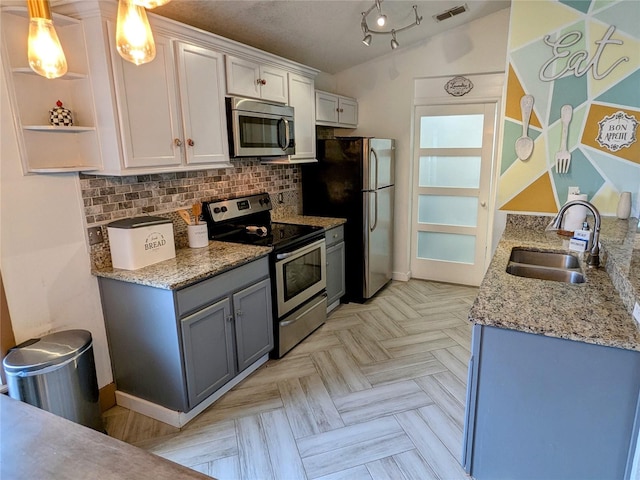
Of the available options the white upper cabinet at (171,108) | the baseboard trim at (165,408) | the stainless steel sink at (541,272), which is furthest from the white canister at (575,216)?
the baseboard trim at (165,408)

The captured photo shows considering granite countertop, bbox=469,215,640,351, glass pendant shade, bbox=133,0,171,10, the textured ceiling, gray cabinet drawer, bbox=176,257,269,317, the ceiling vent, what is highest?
the ceiling vent

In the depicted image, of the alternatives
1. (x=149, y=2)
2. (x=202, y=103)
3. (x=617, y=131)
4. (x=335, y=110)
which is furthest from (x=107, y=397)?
(x=617, y=131)

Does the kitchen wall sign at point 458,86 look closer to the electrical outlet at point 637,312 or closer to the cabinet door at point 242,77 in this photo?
the cabinet door at point 242,77

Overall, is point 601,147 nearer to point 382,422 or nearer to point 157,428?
point 382,422

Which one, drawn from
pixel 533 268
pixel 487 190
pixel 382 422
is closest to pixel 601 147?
pixel 533 268

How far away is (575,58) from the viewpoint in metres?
2.59

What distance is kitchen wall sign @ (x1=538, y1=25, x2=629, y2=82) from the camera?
8.23ft

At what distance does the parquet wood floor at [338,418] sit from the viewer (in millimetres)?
2025

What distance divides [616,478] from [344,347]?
1948 mm

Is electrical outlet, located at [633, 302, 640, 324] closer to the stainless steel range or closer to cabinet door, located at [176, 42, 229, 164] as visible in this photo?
the stainless steel range

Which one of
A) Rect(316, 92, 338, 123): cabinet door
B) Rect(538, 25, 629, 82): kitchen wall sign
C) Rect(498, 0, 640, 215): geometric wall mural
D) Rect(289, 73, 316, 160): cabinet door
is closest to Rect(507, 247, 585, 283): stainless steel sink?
Rect(498, 0, 640, 215): geometric wall mural

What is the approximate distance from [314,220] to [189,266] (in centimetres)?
169

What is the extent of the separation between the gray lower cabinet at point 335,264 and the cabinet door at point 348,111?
127 cm

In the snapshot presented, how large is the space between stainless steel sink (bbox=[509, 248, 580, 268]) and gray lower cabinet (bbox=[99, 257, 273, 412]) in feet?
5.60
